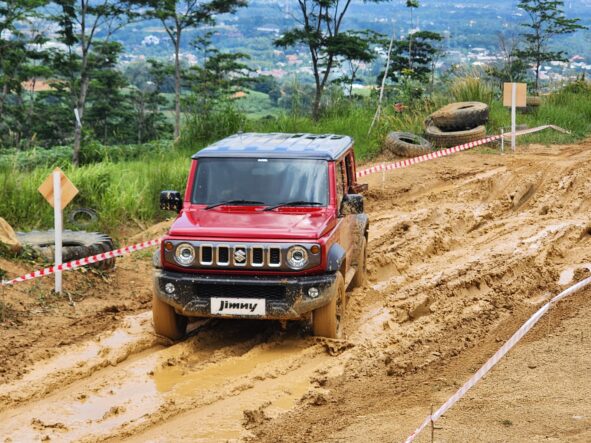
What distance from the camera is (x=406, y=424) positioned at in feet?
21.5

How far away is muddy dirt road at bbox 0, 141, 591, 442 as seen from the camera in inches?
265

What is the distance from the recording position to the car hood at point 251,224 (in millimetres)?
8492

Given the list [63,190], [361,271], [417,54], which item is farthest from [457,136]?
[417,54]

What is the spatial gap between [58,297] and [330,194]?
3.61 meters

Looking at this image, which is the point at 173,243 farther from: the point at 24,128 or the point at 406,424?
the point at 24,128

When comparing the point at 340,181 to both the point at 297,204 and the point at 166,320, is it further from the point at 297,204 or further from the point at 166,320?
the point at 166,320

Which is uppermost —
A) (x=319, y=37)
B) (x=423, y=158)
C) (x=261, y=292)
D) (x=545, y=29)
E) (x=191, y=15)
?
(x=191, y=15)

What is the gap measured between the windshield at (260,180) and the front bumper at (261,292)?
1056 mm

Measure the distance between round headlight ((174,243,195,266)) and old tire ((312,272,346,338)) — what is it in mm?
1227

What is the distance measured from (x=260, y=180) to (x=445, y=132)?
458 inches

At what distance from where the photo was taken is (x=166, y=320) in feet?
29.1

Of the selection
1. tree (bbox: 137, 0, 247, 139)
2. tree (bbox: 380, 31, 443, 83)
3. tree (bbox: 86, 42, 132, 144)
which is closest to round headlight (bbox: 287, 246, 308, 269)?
tree (bbox: 380, 31, 443, 83)

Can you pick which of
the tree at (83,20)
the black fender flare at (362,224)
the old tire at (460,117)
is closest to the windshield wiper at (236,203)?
the black fender flare at (362,224)

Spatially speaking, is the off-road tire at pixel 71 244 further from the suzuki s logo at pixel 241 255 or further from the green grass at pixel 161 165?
the suzuki s logo at pixel 241 255
